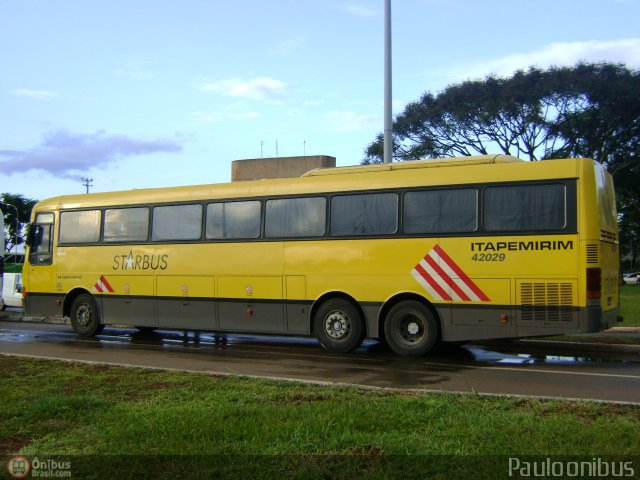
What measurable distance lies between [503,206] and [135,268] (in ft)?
26.8

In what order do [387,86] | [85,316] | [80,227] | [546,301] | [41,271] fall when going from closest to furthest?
[546,301]
[85,316]
[80,227]
[41,271]
[387,86]

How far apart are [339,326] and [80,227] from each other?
7246 millimetres

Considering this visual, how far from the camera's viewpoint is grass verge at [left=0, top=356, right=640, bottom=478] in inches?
186

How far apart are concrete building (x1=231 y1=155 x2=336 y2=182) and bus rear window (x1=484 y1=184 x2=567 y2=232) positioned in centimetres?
1294

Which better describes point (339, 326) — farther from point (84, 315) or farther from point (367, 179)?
point (84, 315)

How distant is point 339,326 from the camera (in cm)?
1218

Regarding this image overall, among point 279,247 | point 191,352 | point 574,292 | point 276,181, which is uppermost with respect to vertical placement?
point 276,181

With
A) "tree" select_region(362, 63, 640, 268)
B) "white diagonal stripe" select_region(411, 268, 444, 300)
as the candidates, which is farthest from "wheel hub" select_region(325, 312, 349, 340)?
"tree" select_region(362, 63, 640, 268)

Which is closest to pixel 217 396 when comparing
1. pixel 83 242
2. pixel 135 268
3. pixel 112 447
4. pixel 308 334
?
pixel 112 447

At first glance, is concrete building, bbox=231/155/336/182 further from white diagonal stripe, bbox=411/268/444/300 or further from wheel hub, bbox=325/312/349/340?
white diagonal stripe, bbox=411/268/444/300

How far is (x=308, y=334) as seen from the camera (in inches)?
495

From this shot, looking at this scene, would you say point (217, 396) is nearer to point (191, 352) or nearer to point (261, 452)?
point (261, 452)

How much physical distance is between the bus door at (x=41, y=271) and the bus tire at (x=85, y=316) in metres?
0.47

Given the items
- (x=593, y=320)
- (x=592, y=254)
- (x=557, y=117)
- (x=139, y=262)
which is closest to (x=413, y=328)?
(x=593, y=320)
